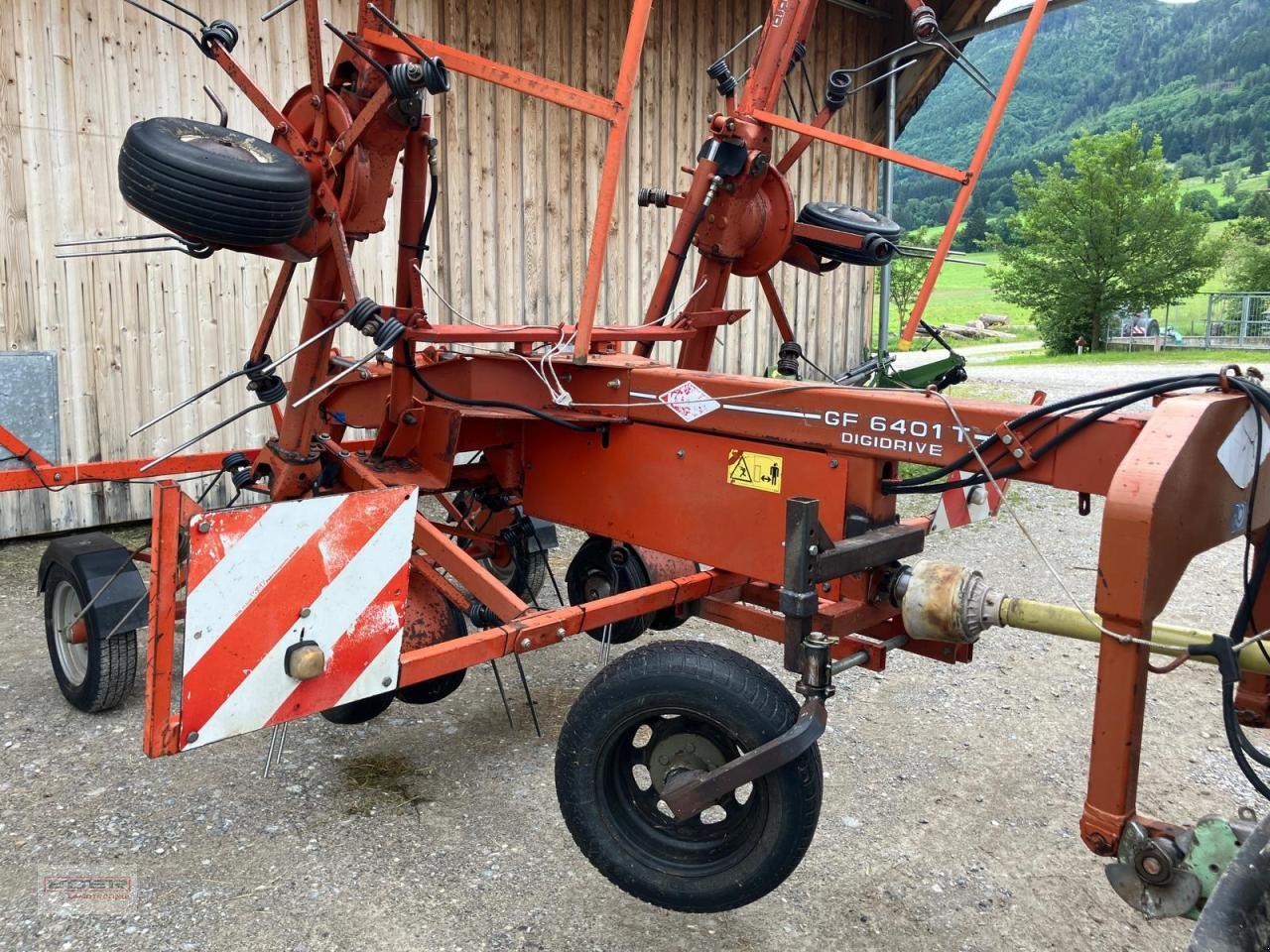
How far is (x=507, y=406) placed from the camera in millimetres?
3572

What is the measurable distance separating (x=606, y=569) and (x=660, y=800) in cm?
137

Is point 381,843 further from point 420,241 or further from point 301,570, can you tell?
point 420,241

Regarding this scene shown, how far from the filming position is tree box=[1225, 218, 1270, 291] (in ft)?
101

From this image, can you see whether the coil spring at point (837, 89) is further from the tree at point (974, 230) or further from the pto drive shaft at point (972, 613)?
the tree at point (974, 230)

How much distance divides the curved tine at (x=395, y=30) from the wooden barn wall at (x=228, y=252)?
3536 mm

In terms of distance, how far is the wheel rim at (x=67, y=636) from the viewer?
4047 millimetres

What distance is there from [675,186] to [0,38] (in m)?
4.81

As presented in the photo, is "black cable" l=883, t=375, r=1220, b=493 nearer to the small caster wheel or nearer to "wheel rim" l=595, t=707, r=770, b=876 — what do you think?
"wheel rim" l=595, t=707, r=770, b=876

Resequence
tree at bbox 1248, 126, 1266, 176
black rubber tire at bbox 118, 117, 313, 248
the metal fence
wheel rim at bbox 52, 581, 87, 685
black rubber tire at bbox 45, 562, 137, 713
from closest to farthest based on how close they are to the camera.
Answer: black rubber tire at bbox 118, 117, 313, 248, black rubber tire at bbox 45, 562, 137, 713, wheel rim at bbox 52, 581, 87, 685, the metal fence, tree at bbox 1248, 126, 1266, 176

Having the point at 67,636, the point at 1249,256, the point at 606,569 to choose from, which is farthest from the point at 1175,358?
the point at 67,636

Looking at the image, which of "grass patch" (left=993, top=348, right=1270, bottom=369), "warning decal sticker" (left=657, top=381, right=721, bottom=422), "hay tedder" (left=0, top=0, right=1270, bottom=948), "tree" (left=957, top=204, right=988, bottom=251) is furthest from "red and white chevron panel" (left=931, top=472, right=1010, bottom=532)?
"tree" (left=957, top=204, right=988, bottom=251)

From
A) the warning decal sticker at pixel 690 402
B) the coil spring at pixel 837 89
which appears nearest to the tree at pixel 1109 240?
the coil spring at pixel 837 89

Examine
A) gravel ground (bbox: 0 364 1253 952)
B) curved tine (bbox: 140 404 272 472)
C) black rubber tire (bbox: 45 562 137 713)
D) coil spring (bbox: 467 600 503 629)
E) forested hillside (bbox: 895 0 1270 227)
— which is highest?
forested hillside (bbox: 895 0 1270 227)

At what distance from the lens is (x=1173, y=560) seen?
2096 millimetres
